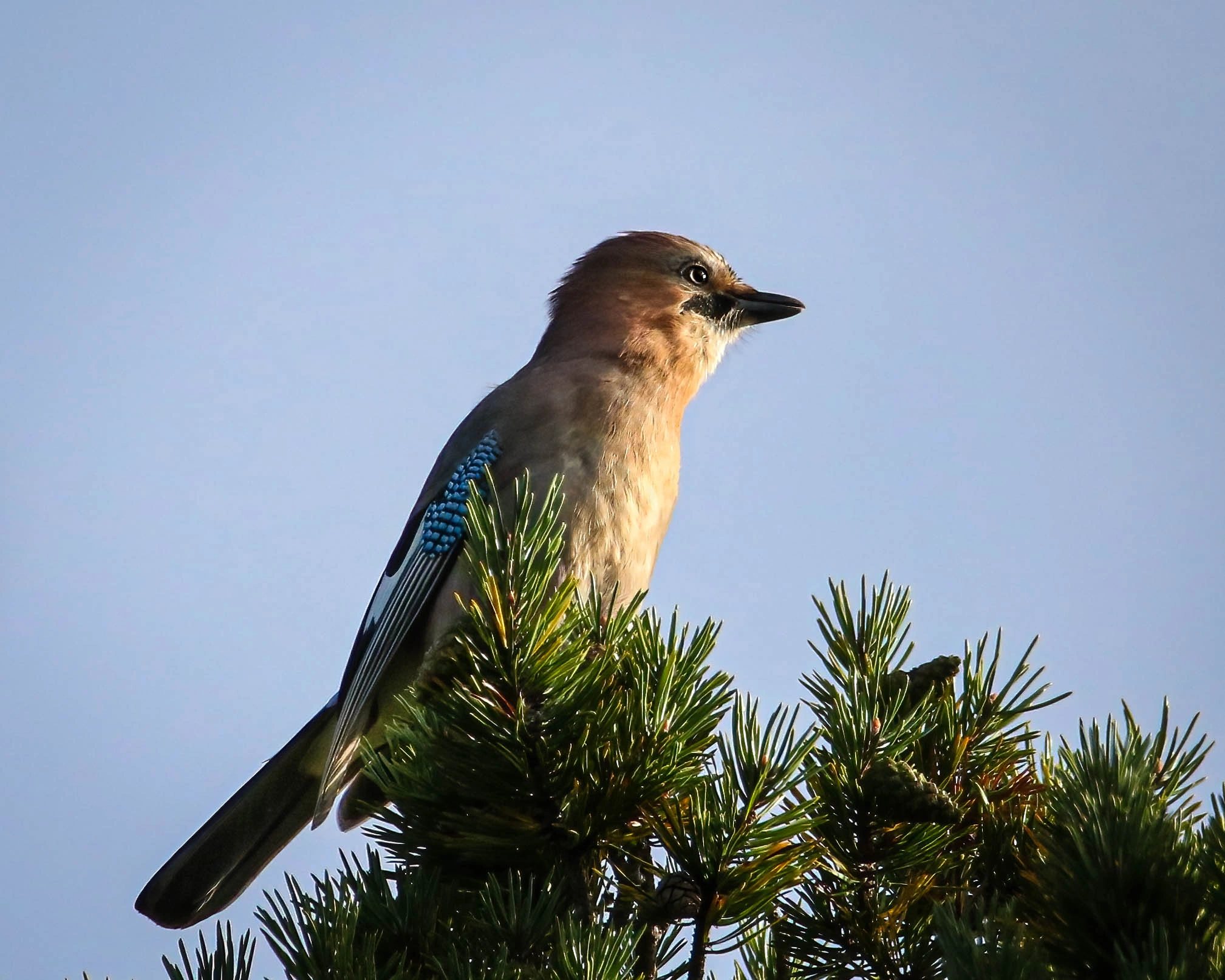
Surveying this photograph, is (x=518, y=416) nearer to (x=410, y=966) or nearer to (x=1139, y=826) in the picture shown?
(x=410, y=966)

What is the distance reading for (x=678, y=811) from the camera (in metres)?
2.17

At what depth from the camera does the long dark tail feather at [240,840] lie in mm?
4113

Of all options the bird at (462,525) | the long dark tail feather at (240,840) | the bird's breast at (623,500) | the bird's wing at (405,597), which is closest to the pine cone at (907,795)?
the bird at (462,525)

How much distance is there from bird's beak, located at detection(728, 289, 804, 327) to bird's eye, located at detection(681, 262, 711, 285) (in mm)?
133

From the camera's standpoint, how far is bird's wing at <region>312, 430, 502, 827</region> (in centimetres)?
426

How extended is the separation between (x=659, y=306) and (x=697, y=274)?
0.31 m

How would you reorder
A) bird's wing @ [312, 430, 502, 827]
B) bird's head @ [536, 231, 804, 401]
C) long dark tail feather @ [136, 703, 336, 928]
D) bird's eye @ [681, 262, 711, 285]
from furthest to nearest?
bird's eye @ [681, 262, 711, 285], bird's head @ [536, 231, 804, 401], bird's wing @ [312, 430, 502, 827], long dark tail feather @ [136, 703, 336, 928]

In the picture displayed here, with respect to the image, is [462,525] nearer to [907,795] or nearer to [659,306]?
[659,306]

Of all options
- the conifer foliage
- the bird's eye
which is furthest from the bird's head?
the conifer foliage

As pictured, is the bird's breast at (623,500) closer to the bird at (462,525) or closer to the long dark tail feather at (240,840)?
the bird at (462,525)

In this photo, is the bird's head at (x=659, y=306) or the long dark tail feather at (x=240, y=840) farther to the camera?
the bird's head at (x=659, y=306)

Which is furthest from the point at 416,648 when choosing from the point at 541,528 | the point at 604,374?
the point at 541,528

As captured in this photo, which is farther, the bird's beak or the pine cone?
the bird's beak

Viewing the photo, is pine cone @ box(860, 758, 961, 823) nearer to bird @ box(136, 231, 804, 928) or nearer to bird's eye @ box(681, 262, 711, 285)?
bird @ box(136, 231, 804, 928)
